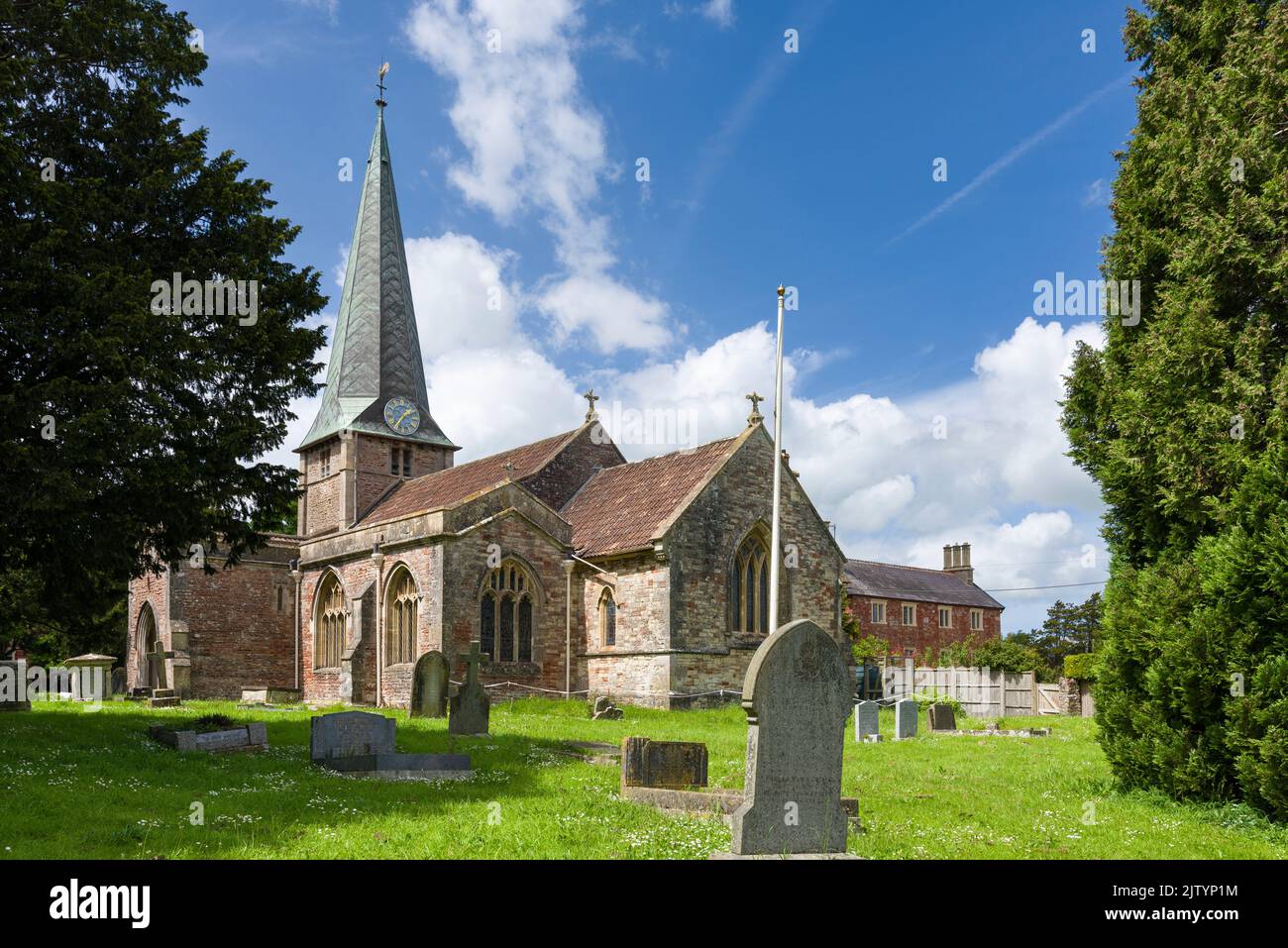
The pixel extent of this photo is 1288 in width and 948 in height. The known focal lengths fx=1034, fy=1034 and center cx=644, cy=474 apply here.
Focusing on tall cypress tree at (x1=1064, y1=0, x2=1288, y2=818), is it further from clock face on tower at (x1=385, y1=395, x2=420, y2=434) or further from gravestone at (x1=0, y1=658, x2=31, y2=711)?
clock face on tower at (x1=385, y1=395, x2=420, y2=434)

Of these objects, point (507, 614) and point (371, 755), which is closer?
point (371, 755)

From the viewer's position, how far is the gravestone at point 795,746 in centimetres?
Result: 807

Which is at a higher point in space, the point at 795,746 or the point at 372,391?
the point at 372,391

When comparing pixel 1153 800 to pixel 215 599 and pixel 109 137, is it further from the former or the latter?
pixel 215 599

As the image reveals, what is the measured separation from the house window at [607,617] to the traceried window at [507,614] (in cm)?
201

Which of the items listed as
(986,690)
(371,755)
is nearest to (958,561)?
(986,690)

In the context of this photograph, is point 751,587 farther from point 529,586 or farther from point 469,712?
point 469,712

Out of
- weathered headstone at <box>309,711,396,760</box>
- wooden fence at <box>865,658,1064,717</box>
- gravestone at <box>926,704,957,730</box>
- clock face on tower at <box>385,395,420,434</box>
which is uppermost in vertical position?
clock face on tower at <box>385,395,420,434</box>

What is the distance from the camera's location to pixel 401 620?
28.9 metres

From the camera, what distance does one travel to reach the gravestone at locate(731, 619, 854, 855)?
8.07m

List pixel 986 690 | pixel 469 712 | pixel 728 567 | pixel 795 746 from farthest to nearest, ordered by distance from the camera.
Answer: pixel 986 690 < pixel 728 567 < pixel 469 712 < pixel 795 746

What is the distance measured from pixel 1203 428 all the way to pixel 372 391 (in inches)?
1330

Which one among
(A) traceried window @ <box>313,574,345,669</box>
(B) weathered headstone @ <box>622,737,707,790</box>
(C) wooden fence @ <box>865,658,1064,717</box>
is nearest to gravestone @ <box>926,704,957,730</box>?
(C) wooden fence @ <box>865,658,1064,717</box>

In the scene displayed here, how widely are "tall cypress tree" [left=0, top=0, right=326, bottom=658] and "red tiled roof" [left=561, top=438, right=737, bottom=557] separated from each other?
14273 millimetres
